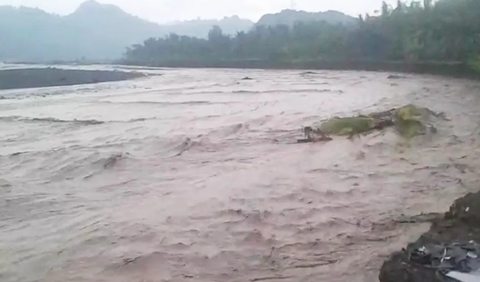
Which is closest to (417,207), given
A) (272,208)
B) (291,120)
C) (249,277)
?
(272,208)

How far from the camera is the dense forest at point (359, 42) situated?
25.7 meters

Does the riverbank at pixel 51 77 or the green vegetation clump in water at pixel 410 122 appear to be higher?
the riverbank at pixel 51 77

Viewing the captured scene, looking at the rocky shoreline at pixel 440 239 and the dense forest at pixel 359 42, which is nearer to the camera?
the rocky shoreline at pixel 440 239

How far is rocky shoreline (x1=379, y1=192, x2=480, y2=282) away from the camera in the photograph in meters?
Answer: 3.37

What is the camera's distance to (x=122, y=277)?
4.65 metres

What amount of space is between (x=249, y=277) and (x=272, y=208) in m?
1.82

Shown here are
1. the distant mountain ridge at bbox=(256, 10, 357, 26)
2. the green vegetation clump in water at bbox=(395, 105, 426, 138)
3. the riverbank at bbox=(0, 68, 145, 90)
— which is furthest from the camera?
the distant mountain ridge at bbox=(256, 10, 357, 26)

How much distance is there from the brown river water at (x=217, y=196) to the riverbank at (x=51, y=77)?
65.1 ft

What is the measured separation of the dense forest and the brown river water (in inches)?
551

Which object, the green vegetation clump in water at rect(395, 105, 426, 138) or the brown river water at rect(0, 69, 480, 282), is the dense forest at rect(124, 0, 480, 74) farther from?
the brown river water at rect(0, 69, 480, 282)

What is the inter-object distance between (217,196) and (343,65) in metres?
29.6

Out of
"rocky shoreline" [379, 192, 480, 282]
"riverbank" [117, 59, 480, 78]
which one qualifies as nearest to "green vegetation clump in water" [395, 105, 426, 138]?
"rocky shoreline" [379, 192, 480, 282]

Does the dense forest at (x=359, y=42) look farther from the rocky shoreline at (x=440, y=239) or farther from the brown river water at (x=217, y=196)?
the rocky shoreline at (x=440, y=239)

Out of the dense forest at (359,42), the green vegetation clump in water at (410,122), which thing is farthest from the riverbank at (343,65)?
the green vegetation clump in water at (410,122)
